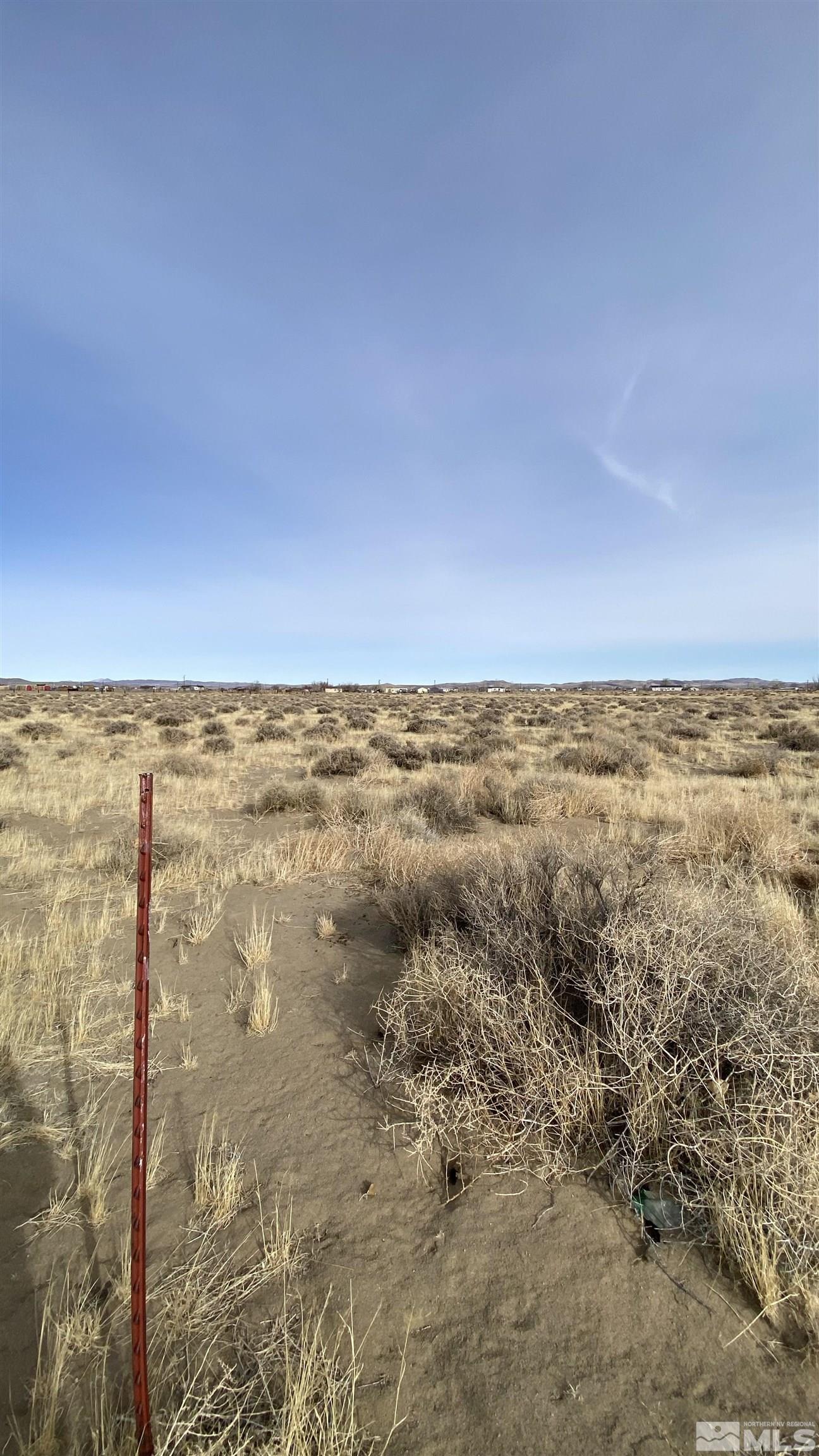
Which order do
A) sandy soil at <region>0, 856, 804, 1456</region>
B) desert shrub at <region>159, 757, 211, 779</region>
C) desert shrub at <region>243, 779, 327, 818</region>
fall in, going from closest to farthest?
sandy soil at <region>0, 856, 804, 1456</region>
desert shrub at <region>243, 779, 327, 818</region>
desert shrub at <region>159, 757, 211, 779</region>

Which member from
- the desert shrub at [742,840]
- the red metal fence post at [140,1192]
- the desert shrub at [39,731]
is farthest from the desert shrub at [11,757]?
the red metal fence post at [140,1192]

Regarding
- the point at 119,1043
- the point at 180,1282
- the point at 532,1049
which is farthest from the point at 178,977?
the point at 532,1049

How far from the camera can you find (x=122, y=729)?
74.5 feet

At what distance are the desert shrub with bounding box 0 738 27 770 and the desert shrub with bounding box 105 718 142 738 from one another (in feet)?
16.0

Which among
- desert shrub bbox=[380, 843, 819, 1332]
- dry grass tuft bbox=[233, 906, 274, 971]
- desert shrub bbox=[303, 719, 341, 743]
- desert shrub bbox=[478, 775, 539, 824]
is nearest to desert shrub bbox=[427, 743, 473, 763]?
desert shrub bbox=[478, 775, 539, 824]

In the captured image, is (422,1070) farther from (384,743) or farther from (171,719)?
(171,719)

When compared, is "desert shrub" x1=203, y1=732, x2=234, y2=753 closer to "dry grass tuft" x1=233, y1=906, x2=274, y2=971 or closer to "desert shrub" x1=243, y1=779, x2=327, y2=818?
"desert shrub" x1=243, y1=779, x2=327, y2=818

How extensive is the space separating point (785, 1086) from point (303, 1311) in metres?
2.03

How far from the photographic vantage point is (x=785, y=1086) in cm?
242

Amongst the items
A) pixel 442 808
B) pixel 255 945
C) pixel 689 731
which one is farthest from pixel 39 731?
pixel 689 731

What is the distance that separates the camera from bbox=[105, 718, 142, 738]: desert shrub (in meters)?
21.8

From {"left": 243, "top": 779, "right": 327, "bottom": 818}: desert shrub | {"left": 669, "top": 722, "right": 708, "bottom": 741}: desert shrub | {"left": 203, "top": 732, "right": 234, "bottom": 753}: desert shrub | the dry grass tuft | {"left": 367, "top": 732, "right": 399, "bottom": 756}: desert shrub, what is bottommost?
the dry grass tuft

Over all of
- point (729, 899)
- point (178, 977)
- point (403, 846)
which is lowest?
point (178, 977)

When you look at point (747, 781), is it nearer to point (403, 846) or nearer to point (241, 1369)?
point (403, 846)
